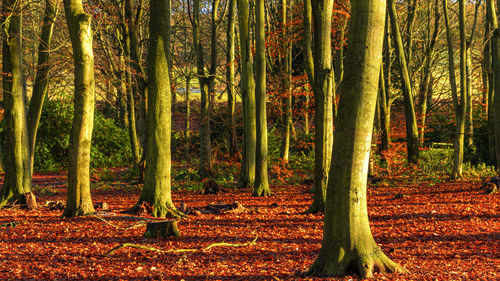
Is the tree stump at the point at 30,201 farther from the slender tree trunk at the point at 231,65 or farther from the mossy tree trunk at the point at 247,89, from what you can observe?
the slender tree trunk at the point at 231,65

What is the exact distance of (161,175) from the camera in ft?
27.0

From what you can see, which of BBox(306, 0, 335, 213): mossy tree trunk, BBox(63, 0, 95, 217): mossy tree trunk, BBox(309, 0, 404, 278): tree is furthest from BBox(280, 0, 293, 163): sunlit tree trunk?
BBox(309, 0, 404, 278): tree

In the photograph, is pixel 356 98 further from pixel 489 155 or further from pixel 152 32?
pixel 489 155

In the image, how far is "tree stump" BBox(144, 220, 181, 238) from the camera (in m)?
6.61

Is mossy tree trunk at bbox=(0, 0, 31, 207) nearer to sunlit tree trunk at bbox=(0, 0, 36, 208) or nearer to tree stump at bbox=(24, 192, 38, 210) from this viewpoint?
sunlit tree trunk at bbox=(0, 0, 36, 208)

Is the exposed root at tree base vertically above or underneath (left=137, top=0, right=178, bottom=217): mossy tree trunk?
underneath

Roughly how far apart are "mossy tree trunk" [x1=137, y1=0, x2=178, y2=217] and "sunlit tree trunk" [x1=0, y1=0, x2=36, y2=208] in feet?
11.8

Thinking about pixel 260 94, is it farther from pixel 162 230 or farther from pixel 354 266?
pixel 354 266

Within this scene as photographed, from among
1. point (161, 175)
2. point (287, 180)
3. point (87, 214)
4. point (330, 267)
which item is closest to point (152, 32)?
point (161, 175)

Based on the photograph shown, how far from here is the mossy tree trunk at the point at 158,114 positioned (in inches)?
320

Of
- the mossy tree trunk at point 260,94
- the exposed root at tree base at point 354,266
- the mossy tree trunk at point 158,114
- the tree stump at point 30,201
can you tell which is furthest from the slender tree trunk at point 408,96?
the tree stump at point 30,201

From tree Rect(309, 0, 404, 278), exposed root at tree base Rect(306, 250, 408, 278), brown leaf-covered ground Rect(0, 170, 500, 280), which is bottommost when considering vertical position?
brown leaf-covered ground Rect(0, 170, 500, 280)

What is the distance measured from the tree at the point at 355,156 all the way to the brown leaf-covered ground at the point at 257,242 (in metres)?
0.27

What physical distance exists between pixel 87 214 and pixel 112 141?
14.2 m
